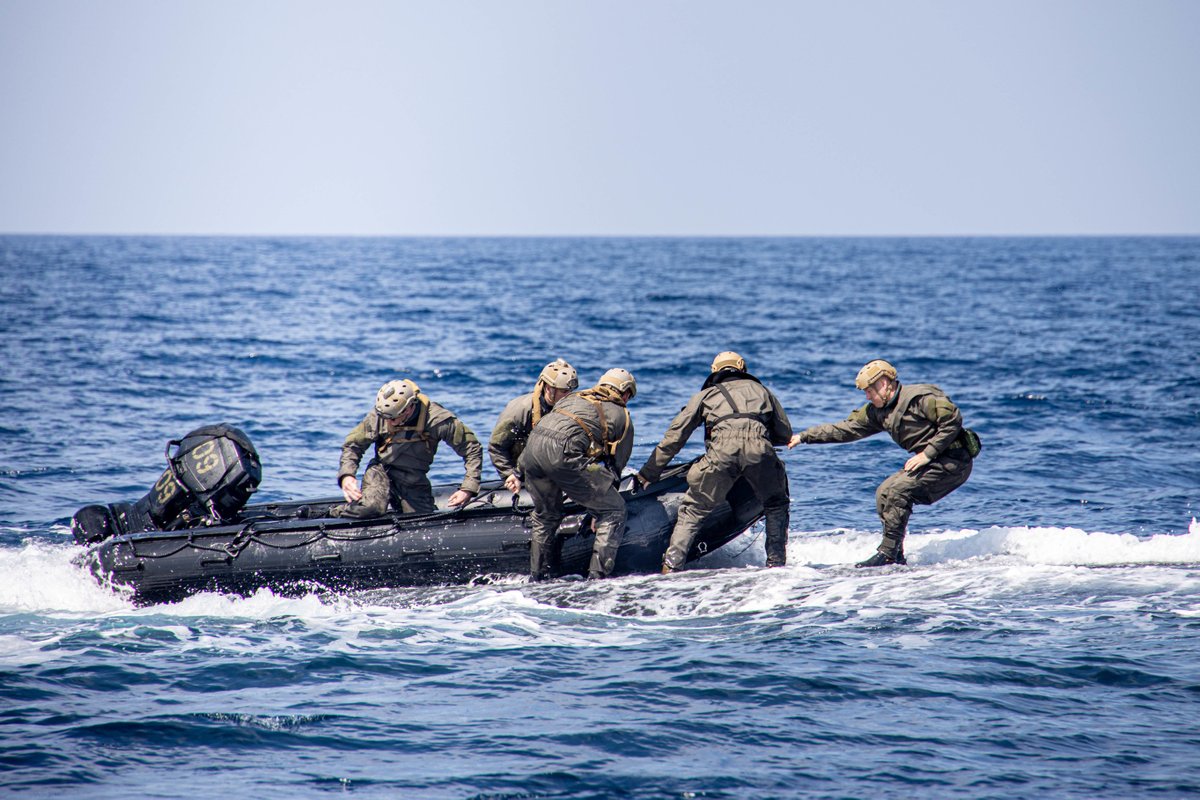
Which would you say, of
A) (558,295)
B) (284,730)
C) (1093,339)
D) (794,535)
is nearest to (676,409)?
(794,535)

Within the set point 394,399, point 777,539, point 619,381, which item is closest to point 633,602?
point 777,539

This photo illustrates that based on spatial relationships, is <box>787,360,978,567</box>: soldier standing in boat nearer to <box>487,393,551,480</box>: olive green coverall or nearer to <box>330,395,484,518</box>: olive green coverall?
<box>487,393,551,480</box>: olive green coverall

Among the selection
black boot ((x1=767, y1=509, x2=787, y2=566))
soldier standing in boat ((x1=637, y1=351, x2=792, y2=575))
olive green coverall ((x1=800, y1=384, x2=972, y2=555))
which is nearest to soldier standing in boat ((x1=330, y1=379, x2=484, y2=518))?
soldier standing in boat ((x1=637, y1=351, x2=792, y2=575))

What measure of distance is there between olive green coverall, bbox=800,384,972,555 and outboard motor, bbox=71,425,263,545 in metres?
5.28

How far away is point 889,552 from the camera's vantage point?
1033 centimetres

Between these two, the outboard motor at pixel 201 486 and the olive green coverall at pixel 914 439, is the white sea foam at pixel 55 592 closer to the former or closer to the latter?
the outboard motor at pixel 201 486

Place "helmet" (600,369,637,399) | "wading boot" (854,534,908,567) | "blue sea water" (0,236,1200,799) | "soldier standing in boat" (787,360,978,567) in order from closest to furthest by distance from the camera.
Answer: "blue sea water" (0,236,1200,799) → "helmet" (600,369,637,399) → "soldier standing in boat" (787,360,978,567) → "wading boot" (854,534,908,567)

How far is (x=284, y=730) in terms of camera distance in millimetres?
7043

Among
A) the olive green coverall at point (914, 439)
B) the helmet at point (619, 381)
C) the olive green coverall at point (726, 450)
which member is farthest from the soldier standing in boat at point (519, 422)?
the olive green coverall at point (914, 439)

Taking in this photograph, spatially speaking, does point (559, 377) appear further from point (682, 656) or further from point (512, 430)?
point (682, 656)

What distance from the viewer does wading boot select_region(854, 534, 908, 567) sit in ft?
33.8

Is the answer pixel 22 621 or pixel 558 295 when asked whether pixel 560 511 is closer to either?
pixel 22 621

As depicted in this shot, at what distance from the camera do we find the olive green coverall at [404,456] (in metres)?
10.2

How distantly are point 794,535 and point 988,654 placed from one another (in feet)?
13.4
